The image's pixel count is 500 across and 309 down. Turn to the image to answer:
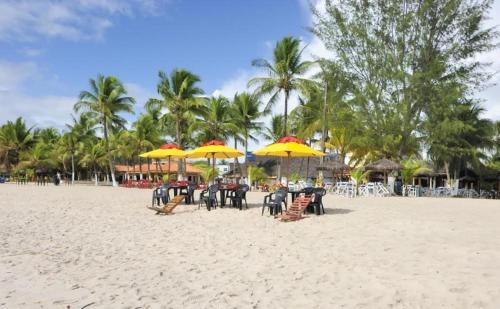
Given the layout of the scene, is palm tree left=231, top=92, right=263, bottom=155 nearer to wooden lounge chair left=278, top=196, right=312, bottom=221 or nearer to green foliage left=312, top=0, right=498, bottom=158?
green foliage left=312, top=0, right=498, bottom=158

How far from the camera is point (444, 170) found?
123 feet

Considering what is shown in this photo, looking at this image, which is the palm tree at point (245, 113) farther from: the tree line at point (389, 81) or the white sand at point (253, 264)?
the white sand at point (253, 264)

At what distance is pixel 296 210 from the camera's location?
10.9 meters

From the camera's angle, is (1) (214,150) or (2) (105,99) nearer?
(1) (214,150)

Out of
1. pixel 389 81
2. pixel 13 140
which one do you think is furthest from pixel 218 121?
pixel 13 140

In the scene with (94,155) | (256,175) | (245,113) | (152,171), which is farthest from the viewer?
(152,171)

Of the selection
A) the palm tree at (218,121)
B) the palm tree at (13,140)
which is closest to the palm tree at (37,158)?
the palm tree at (13,140)

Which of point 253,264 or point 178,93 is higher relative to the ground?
point 178,93

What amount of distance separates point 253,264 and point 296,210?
5172 millimetres

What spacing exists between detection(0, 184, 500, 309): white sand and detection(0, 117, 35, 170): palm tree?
4643 cm

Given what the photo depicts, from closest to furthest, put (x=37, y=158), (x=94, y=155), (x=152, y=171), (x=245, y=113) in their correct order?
(x=245, y=113)
(x=94, y=155)
(x=37, y=158)
(x=152, y=171)

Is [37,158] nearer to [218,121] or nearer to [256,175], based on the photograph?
[218,121]

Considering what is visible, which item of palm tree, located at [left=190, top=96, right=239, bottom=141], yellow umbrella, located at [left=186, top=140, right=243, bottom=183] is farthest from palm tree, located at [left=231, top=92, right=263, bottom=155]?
yellow umbrella, located at [left=186, top=140, right=243, bottom=183]

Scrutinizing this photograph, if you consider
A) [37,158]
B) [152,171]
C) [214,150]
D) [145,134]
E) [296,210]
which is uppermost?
[145,134]
